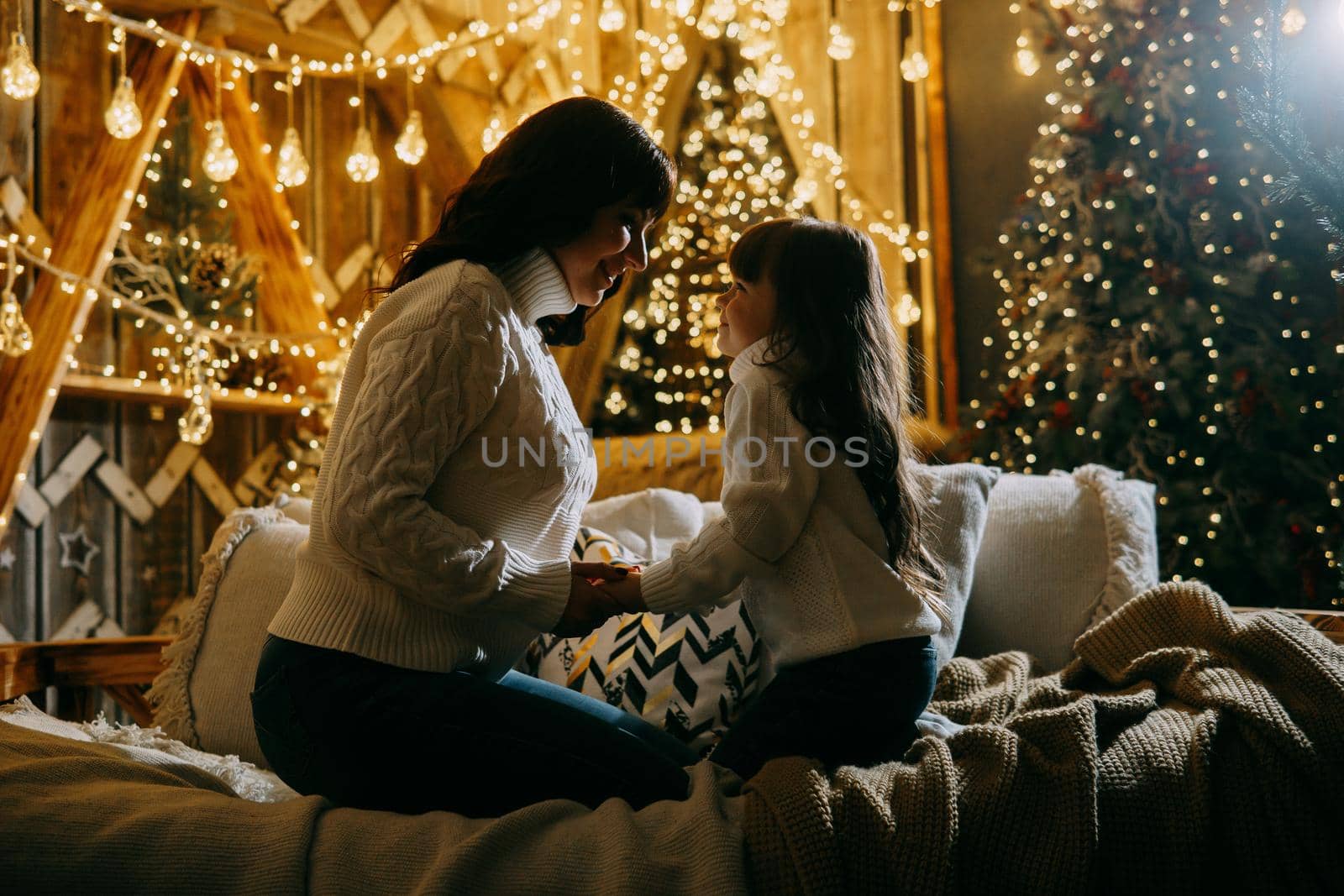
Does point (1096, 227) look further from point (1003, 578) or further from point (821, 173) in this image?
point (1003, 578)

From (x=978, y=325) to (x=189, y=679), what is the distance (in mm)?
3108

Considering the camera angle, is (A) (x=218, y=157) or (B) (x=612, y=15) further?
(B) (x=612, y=15)

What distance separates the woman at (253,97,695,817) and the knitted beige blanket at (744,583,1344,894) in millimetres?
214

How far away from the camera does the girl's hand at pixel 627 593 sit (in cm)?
128

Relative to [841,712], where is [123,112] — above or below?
above

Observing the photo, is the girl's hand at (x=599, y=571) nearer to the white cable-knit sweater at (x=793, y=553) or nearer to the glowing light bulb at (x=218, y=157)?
the white cable-knit sweater at (x=793, y=553)

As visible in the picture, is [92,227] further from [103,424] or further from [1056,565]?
[1056,565]

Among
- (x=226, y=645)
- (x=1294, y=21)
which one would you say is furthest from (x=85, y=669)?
(x=1294, y=21)

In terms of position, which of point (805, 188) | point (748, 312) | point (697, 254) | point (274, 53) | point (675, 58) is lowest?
point (748, 312)

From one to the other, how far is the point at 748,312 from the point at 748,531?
34 cm

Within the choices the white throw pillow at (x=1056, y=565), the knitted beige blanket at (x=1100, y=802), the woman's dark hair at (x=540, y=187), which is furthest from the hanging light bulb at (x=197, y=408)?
the knitted beige blanket at (x=1100, y=802)

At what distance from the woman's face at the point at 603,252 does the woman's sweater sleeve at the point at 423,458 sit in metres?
0.20

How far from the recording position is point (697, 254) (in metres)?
4.05

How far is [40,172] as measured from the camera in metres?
2.86
